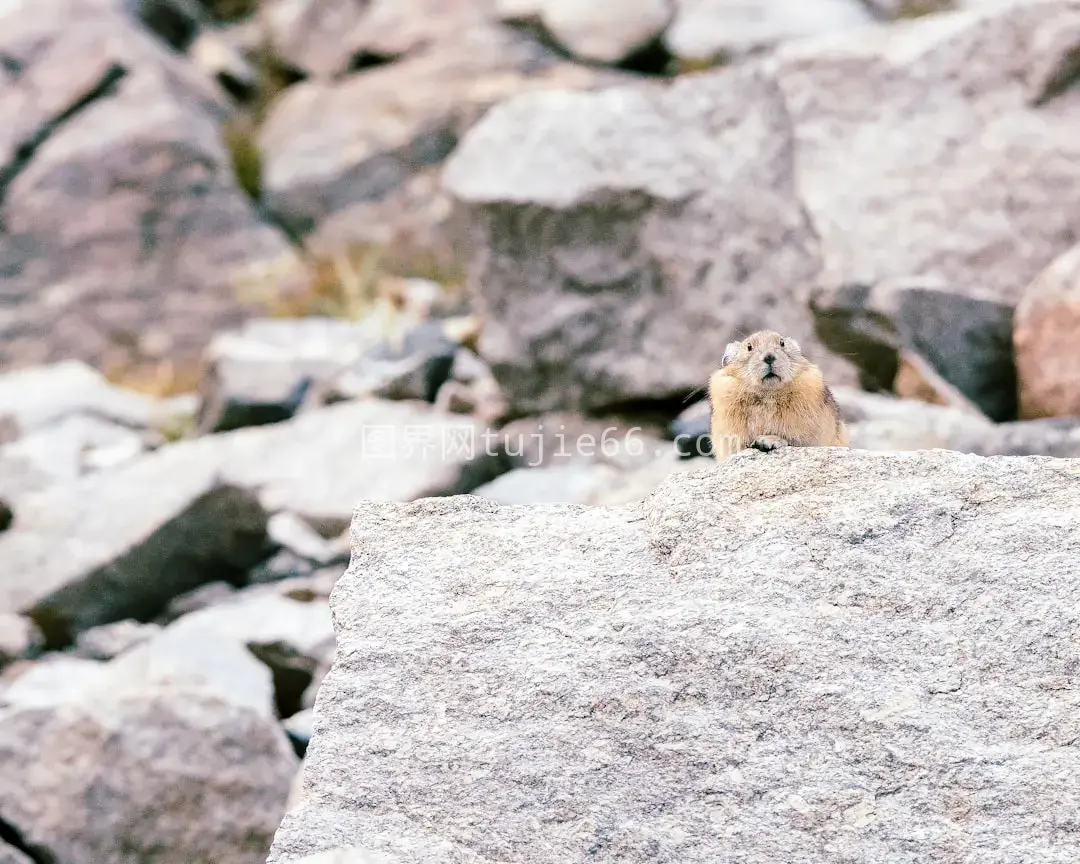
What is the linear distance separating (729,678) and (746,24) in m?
12.3

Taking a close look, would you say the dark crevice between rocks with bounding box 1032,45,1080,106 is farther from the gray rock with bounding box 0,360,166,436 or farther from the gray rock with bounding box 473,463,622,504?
the gray rock with bounding box 0,360,166,436

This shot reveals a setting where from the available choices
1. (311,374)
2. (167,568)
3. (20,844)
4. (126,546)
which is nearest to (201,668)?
(20,844)

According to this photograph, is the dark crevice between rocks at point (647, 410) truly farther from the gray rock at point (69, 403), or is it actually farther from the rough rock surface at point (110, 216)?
the rough rock surface at point (110, 216)

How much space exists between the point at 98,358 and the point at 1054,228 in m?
10.1

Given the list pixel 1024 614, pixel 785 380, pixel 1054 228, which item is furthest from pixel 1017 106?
pixel 1024 614

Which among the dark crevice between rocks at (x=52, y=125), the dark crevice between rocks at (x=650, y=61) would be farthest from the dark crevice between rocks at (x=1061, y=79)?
the dark crevice between rocks at (x=52, y=125)

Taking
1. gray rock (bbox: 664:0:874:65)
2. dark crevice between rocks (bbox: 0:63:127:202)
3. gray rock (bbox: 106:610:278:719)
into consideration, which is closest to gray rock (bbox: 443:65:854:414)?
gray rock (bbox: 106:610:278:719)

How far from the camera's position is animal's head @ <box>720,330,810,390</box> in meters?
5.11

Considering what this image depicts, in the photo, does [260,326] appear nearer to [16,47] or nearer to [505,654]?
[16,47]

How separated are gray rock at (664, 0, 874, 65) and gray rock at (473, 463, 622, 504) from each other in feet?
23.2

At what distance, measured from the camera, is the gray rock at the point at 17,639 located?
26.3 ft

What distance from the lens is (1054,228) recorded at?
9.09 meters

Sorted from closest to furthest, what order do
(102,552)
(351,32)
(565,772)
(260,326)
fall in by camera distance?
(565,772) < (102,552) < (260,326) < (351,32)

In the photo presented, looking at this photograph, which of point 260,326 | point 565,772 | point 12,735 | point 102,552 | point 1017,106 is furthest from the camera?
point 260,326
